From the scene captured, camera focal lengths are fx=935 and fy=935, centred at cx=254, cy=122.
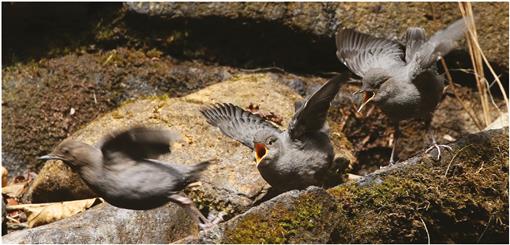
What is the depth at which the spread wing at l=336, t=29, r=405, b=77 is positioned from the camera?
7043 mm

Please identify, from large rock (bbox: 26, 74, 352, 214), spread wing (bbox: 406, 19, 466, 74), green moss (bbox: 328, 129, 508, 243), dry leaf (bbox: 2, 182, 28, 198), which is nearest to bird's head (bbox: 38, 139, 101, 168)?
large rock (bbox: 26, 74, 352, 214)

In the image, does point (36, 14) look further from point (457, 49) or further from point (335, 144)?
point (457, 49)

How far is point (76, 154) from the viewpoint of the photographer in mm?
5684

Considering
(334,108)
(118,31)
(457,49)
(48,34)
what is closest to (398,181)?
(334,108)

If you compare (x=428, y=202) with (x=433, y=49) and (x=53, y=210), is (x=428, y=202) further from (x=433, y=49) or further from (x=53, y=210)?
(x=53, y=210)

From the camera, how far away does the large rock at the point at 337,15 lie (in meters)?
8.81

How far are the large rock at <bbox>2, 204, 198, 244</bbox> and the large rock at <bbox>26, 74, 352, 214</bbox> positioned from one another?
1.19 feet

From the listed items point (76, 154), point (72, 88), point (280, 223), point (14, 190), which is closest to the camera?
point (280, 223)

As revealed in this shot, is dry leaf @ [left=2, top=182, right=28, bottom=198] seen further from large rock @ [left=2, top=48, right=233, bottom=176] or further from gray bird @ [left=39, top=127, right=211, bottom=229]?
gray bird @ [left=39, top=127, right=211, bottom=229]

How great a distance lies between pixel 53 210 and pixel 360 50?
2625 millimetres

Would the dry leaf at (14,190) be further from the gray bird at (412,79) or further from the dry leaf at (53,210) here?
the gray bird at (412,79)

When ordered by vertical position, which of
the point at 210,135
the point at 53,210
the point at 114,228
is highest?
the point at 210,135

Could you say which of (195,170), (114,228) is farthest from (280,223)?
(114,228)

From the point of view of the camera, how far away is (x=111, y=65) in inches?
349
